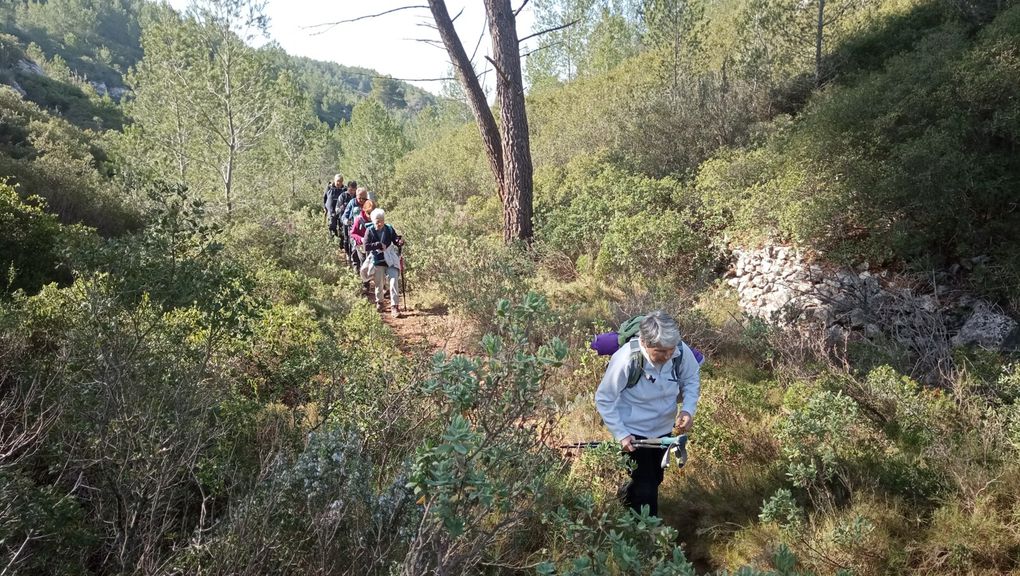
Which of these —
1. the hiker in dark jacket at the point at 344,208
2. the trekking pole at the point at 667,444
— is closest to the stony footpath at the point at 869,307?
the trekking pole at the point at 667,444

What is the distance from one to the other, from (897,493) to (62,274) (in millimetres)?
7599

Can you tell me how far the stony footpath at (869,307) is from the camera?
4.90 m

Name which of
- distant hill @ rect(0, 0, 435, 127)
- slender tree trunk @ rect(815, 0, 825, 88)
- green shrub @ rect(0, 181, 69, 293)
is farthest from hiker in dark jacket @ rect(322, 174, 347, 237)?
distant hill @ rect(0, 0, 435, 127)

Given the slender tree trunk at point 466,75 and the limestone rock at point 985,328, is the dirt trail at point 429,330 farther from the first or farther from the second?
the limestone rock at point 985,328

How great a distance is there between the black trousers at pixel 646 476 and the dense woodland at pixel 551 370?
0.42ft

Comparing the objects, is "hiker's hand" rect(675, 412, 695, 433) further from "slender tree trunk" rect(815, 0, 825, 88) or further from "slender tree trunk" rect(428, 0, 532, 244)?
"slender tree trunk" rect(815, 0, 825, 88)

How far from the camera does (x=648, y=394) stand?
3.05m

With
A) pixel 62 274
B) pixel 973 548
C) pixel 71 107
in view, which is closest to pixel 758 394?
pixel 973 548

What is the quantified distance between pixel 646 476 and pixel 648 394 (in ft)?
1.81

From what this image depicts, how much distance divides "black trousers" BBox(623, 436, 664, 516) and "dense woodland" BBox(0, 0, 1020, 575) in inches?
5.1

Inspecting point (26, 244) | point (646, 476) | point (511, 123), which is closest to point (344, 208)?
point (511, 123)

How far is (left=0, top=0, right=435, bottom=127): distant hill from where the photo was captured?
43.2 meters

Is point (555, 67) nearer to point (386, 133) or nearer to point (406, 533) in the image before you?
point (386, 133)

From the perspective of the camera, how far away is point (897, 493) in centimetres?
312
